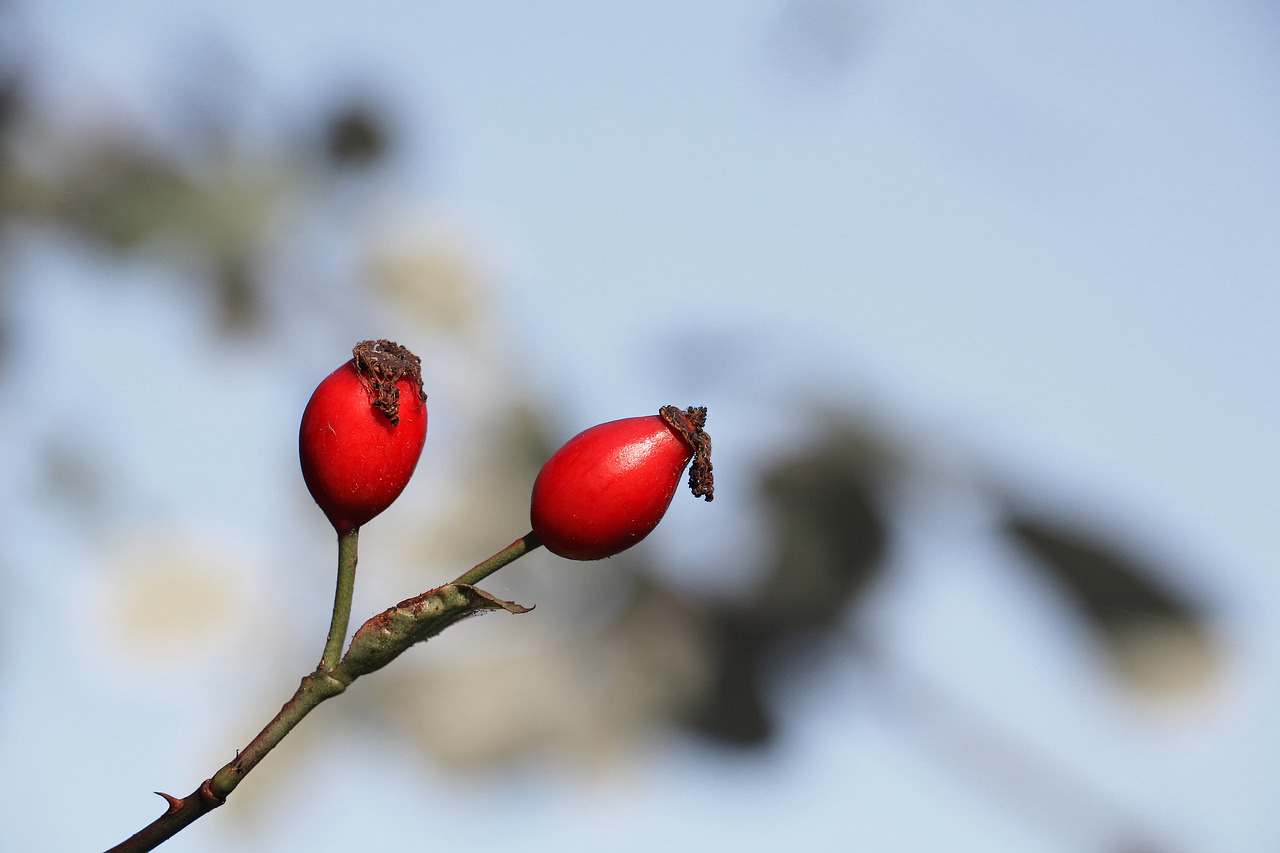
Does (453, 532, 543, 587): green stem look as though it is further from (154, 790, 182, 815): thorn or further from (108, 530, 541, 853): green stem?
(154, 790, 182, 815): thorn

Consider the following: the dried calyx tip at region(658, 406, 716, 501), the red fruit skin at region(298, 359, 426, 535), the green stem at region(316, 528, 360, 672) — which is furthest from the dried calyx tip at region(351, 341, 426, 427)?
the dried calyx tip at region(658, 406, 716, 501)

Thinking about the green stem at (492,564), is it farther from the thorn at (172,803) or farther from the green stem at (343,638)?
the thorn at (172,803)

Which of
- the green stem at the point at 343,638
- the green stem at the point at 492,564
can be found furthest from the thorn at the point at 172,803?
the green stem at the point at 492,564

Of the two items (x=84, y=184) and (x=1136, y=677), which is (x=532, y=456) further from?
(x=1136, y=677)

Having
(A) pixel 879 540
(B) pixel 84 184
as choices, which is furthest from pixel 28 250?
(A) pixel 879 540

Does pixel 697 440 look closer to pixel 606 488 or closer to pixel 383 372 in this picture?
pixel 606 488
